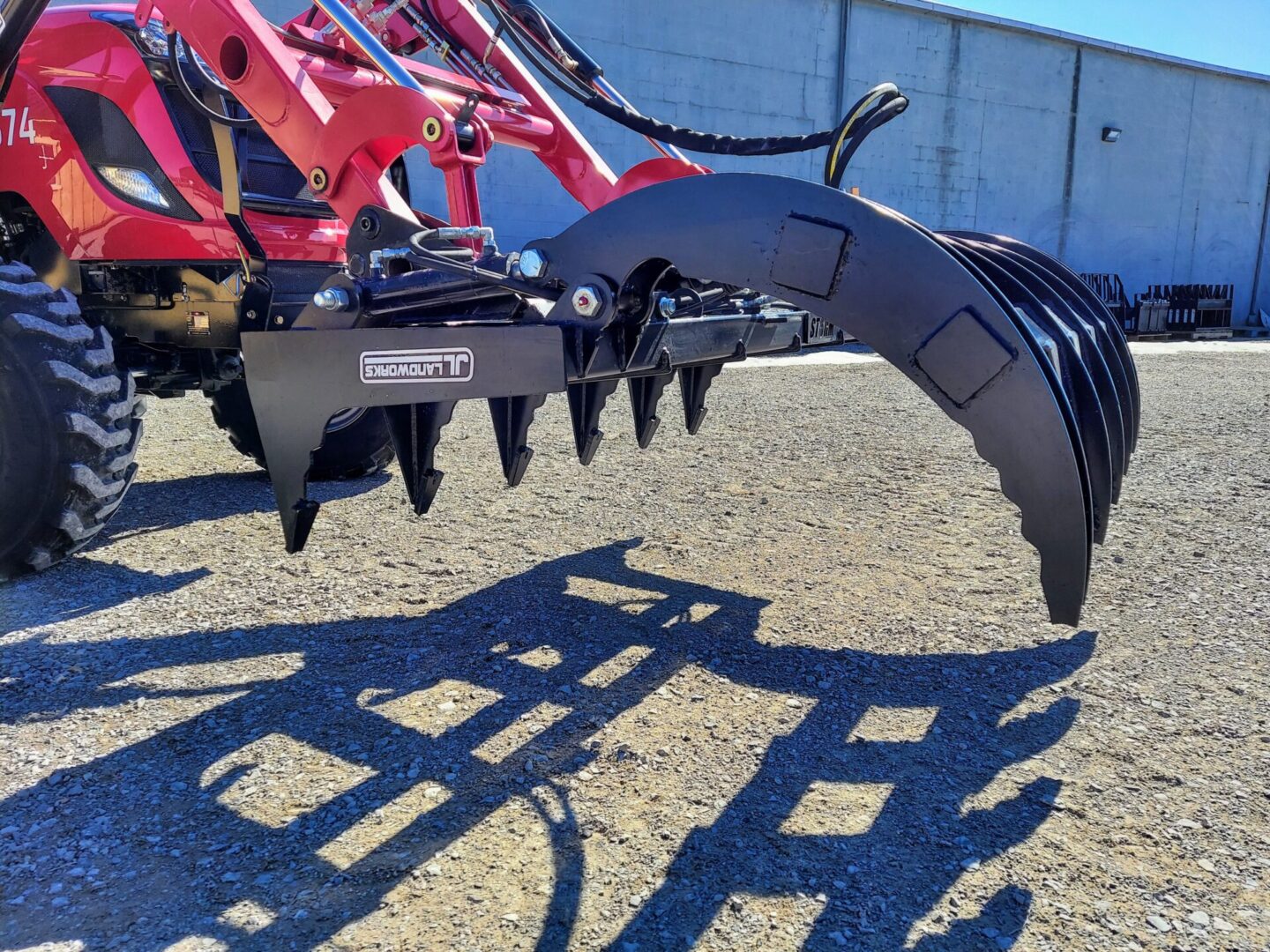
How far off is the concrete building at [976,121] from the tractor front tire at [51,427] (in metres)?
9.51

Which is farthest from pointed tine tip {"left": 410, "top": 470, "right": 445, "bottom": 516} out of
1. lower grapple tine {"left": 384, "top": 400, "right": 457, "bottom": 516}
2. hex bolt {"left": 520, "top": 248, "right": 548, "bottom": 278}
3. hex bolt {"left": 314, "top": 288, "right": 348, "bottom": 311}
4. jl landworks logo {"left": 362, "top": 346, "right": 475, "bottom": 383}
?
hex bolt {"left": 520, "top": 248, "right": 548, "bottom": 278}

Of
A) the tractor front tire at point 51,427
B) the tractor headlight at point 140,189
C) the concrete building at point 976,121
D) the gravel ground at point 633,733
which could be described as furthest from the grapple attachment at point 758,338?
the concrete building at point 976,121

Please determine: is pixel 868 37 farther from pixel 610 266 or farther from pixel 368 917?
pixel 368 917

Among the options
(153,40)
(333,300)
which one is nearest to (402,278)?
(333,300)

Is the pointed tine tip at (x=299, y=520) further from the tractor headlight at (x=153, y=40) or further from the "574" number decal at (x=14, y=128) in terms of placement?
the "574" number decal at (x=14, y=128)

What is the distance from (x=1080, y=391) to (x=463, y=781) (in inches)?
74.4

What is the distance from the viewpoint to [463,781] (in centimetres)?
244

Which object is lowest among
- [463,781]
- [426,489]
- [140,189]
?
[463,781]

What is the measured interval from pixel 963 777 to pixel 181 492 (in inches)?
171

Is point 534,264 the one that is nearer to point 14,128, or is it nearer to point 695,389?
point 695,389

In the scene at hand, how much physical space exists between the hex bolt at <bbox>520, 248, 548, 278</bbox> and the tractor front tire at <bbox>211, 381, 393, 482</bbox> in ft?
8.60

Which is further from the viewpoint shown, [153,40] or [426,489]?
[153,40]

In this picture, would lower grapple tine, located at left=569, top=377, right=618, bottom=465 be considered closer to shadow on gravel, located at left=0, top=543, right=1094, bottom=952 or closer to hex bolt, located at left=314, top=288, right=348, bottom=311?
shadow on gravel, located at left=0, top=543, right=1094, bottom=952

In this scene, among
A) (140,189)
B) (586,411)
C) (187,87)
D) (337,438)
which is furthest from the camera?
(337,438)
